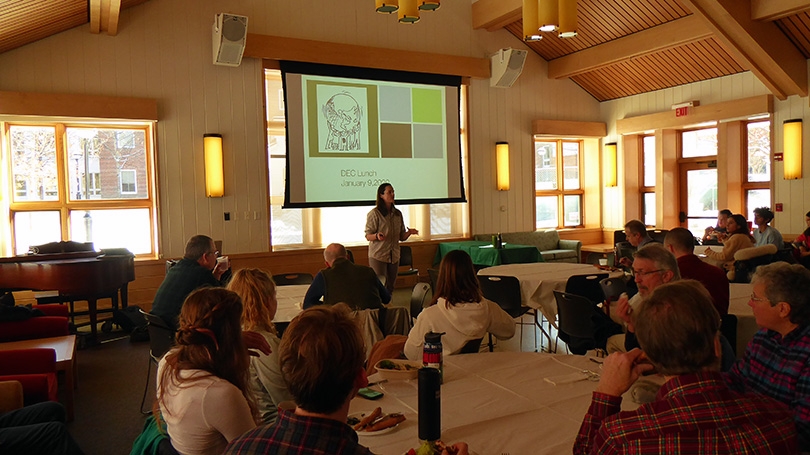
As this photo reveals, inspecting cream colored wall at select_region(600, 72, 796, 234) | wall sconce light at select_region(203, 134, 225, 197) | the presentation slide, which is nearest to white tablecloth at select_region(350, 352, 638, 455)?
wall sconce light at select_region(203, 134, 225, 197)

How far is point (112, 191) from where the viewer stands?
27.9 ft

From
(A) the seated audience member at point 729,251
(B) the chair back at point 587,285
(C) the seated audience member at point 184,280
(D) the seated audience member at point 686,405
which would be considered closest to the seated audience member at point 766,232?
(A) the seated audience member at point 729,251

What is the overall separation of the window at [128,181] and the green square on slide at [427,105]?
14.8 feet

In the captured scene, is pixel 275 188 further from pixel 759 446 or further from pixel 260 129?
pixel 759 446

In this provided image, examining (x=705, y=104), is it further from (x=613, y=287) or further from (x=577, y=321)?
(x=577, y=321)

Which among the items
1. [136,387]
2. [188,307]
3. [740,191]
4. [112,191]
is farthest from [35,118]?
[740,191]

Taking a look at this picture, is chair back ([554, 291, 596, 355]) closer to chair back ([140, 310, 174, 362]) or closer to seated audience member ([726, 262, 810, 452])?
seated audience member ([726, 262, 810, 452])

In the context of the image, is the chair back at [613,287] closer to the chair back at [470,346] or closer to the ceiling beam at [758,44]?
the chair back at [470,346]

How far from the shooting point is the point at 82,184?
835 centimetres

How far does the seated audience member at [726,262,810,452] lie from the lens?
2.18 m

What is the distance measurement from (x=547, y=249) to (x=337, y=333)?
10.6m

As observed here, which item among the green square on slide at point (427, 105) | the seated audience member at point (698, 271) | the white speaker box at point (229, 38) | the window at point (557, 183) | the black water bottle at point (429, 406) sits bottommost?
the black water bottle at point (429, 406)

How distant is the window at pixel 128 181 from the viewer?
28.1 feet

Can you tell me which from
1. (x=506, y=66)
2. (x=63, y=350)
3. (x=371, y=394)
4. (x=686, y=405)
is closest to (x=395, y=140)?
(x=506, y=66)
